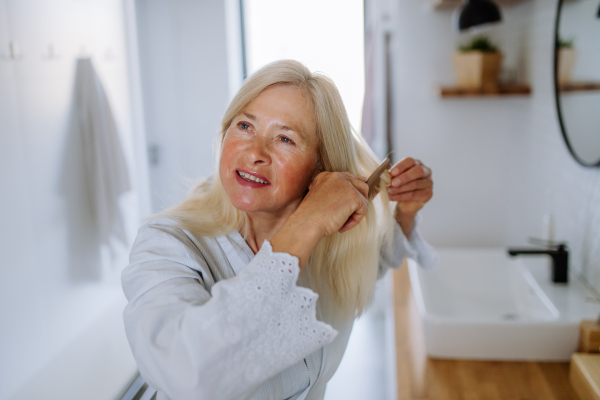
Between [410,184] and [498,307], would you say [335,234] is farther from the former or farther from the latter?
[498,307]

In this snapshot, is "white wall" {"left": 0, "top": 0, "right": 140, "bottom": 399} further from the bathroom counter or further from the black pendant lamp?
the black pendant lamp

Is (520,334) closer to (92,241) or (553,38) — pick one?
(553,38)

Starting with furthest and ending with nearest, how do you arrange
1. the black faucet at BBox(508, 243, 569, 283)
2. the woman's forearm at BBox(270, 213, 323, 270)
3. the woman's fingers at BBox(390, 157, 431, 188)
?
the black faucet at BBox(508, 243, 569, 283), the woman's fingers at BBox(390, 157, 431, 188), the woman's forearm at BBox(270, 213, 323, 270)

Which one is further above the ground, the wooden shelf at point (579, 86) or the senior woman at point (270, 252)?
the wooden shelf at point (579, 86)

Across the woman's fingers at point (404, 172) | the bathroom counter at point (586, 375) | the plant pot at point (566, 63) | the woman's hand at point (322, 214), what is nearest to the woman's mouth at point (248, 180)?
the woman's hand at point (322, 214)

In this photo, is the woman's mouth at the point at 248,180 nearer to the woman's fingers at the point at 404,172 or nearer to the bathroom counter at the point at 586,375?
the woman's fingers at the point at 404,172

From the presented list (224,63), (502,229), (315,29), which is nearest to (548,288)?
(502,229)

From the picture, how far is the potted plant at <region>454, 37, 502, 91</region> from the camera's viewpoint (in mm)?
2105

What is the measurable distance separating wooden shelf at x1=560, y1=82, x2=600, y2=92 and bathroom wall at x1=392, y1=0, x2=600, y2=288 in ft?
1.11

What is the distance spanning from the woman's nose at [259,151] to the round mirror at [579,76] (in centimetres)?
102

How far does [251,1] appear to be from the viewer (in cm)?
320

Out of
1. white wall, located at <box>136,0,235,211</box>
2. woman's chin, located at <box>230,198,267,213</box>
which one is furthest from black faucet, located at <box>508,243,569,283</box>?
white wall, located at <box>136,0,235,211</box>

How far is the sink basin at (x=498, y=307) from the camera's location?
129 centimetres

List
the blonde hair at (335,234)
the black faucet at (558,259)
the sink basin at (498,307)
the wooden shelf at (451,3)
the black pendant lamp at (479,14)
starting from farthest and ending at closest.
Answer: the wooden shelf at (451,3) < the black pendant lamp at (479,14) < the black faucet at (558,259) < the sink basin at (498,307) < the blonde hair at (335,234)
